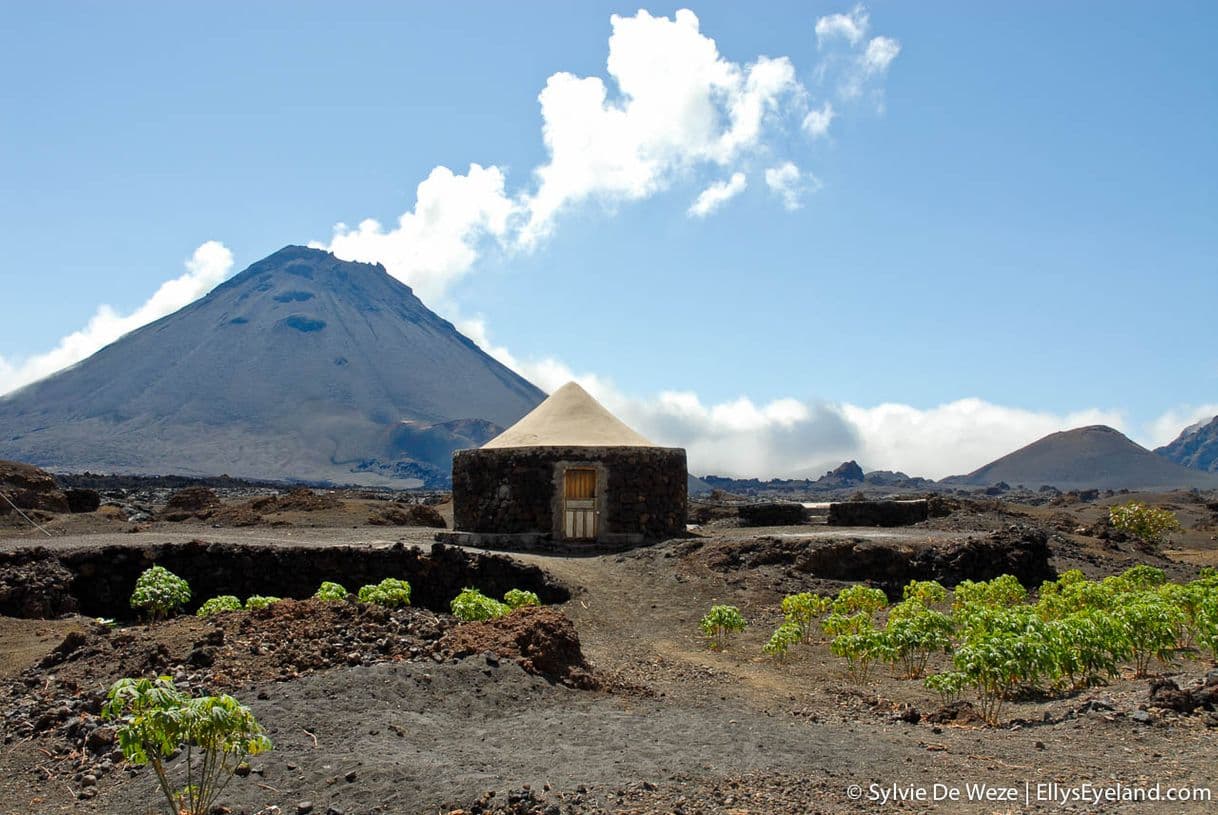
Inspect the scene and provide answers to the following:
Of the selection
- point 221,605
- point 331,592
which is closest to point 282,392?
point 331,592

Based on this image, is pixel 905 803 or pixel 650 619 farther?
pixel 650 619

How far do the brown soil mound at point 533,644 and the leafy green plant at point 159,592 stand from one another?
4.75 metres

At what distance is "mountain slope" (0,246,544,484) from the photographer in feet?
427

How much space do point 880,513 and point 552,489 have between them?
31.3 feet

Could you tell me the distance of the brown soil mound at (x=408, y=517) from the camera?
26.8 meters

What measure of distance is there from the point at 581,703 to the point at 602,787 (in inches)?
92.4

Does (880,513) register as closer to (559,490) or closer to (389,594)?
(559,490)

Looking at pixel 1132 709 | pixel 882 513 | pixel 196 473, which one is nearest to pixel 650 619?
pixel 1132 709

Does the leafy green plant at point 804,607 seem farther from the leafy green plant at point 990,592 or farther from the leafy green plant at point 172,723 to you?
the leafy green plant at point 172,723

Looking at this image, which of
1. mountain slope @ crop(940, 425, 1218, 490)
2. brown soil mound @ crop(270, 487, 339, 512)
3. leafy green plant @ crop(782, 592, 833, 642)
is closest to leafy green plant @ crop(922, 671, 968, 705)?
leafy green plant @ crop(782, 592, 833, 642)

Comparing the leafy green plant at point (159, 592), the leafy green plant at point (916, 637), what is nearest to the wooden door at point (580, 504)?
the leafy green plant at point (159, 592)

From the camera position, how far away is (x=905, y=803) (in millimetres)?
5504

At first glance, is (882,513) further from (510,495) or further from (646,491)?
(510,495)

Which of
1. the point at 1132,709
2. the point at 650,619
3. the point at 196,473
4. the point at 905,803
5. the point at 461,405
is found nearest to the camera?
the point at 905,803
